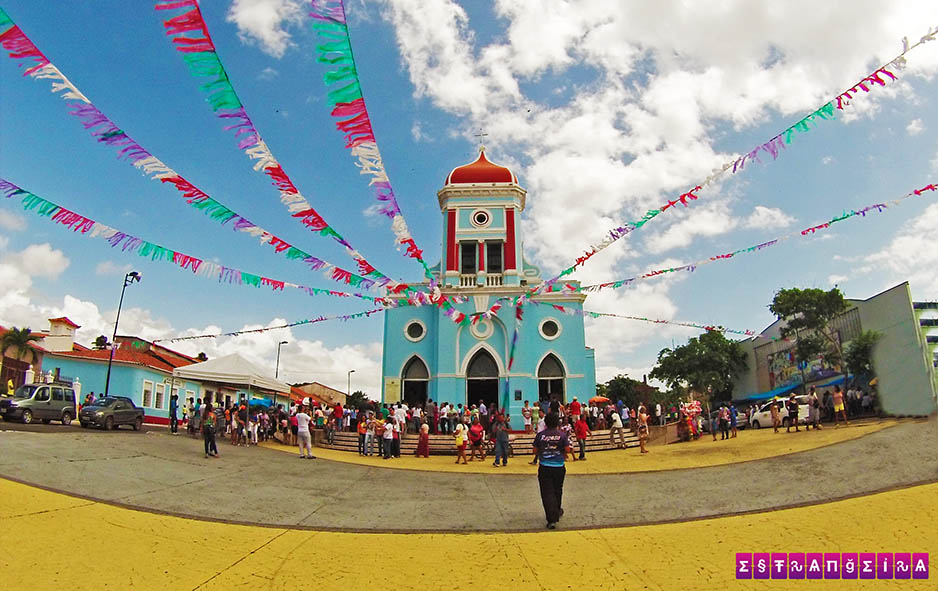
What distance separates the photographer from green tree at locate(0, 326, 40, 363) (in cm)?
2950

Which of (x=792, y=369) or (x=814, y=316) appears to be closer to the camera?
(x=814, y=316)

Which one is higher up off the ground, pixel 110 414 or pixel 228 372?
pixel 228 372

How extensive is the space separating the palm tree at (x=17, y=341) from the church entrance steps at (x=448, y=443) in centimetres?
1911

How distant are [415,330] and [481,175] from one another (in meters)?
9.40

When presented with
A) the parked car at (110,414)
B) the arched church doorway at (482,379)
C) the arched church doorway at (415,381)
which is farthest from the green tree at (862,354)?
the parked car at (110,414)

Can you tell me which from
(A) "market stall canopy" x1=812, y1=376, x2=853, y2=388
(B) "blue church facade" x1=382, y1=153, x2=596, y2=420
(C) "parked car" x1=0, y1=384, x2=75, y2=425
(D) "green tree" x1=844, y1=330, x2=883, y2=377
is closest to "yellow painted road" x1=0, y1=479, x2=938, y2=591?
(C) "parked car" x1=0, y1=384, x2=75, y2=425

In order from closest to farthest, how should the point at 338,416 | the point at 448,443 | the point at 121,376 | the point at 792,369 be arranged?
the point at 448,443 < the point at 338,416 < the point at 121,376 < the point at 792,369

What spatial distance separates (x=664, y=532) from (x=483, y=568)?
8.14 feet

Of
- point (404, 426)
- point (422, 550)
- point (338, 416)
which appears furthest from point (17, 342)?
point (422, 550)

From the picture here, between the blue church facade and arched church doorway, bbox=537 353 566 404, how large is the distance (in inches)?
2.0

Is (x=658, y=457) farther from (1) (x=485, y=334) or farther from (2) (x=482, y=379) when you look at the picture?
(1) (x=485, y=334)

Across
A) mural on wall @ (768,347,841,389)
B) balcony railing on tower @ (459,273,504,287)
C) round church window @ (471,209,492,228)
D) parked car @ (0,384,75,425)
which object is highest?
round church window @ (471,209,492,228)

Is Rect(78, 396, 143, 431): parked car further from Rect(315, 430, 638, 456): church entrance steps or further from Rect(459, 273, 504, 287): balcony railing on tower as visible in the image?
Rect(459, 273, 504, 287): balcony railing on tower

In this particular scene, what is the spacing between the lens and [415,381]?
29938 mm
